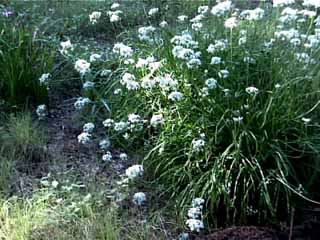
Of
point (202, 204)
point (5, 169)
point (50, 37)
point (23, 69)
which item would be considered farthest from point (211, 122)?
point (50, 37)

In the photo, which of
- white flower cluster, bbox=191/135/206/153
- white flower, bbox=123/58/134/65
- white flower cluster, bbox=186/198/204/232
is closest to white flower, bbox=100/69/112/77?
A: white flower, bbox=123/58/134/65

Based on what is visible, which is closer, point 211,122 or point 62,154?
point 211,122

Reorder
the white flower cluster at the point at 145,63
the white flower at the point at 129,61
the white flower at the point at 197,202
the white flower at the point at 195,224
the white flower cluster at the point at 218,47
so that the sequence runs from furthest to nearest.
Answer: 1. the white flower at the point at 129,61
2. the white flower cluster at the point at 145,63
3. the white flower cluster at the point at 218,47
4. the white flower at the point at 197,202
5. the white flower at the point at 195,224

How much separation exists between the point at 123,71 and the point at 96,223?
4.86ft

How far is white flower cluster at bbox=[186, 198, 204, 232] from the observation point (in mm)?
3353

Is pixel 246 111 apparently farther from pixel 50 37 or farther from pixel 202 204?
pixel 50 37

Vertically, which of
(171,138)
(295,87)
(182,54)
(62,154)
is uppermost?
(182,54)

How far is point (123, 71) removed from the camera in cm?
470

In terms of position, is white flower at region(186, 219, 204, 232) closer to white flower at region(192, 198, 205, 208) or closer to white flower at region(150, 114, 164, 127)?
white flower at region(192, 198, 205, 208)

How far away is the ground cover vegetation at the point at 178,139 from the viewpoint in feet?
11.9

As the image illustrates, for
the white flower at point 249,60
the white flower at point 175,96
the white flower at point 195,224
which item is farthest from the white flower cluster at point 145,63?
the white flower at point 195,224

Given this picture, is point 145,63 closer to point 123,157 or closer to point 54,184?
point 123,157

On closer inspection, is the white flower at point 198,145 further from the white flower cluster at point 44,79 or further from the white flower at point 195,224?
the white flower cluster at point 44,79

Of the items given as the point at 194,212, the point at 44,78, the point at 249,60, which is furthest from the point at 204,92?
the point at 44,78
